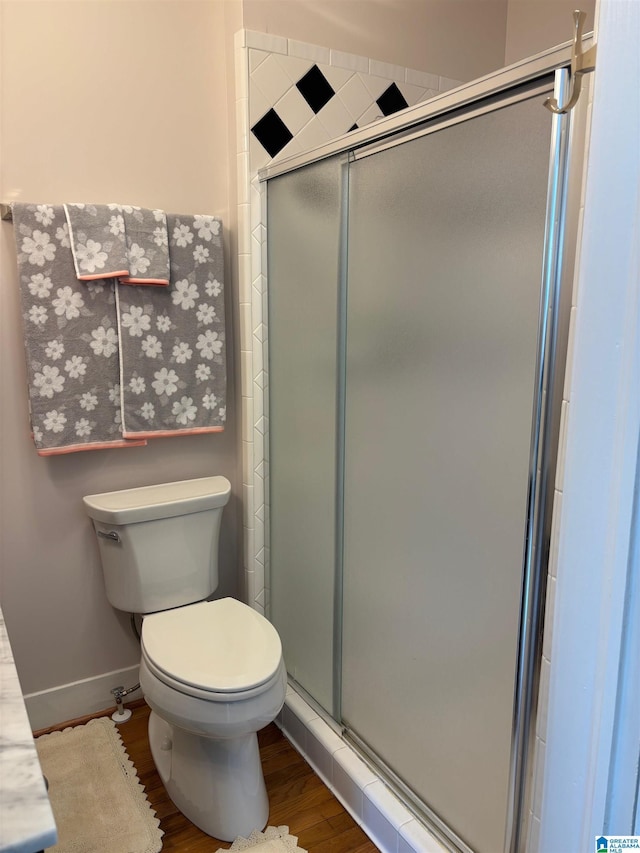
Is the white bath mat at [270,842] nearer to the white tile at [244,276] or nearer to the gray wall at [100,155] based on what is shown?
the gray wall at [100,155]

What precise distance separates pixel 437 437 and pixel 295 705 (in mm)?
1086

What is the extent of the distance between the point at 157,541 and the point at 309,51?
155 cm

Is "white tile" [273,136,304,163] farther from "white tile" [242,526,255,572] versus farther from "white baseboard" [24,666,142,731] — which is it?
"white baseboard" [24,666,142,731]

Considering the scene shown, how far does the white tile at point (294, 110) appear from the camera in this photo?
1.98 metres

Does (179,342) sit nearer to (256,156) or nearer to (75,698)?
(256,156)

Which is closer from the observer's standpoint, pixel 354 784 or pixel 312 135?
pixel 354 784

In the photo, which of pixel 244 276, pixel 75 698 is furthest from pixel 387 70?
pixel 75 698

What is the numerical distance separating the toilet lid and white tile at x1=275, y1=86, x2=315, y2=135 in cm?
147

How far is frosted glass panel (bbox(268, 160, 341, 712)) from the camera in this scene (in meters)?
1.77

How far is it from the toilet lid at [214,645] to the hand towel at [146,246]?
3.15 feet

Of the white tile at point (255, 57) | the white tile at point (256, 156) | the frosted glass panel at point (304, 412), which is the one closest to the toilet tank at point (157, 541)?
the frosted glass panel at point (304, 412)

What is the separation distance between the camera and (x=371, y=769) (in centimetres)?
170

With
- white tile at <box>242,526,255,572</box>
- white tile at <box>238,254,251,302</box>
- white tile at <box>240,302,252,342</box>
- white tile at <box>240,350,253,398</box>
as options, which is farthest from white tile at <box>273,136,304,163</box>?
white tile at <box>242,526,255,572</box>

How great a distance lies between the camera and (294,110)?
201 centimetres
